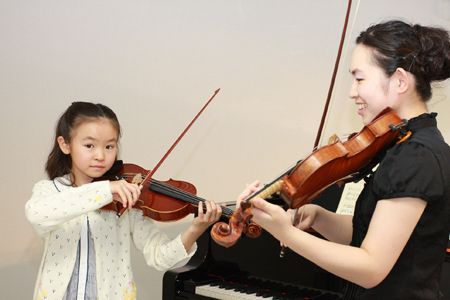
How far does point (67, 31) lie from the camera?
10.2 ft

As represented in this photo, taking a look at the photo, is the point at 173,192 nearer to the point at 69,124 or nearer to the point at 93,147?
the point at 93,147

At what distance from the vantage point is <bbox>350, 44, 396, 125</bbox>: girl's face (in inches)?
54.6

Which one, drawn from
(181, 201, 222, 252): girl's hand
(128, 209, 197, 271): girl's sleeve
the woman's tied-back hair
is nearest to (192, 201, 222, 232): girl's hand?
(181, 201, 222, 252): girl's hand

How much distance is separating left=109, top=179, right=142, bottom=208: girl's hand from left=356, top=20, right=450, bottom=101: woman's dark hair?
787 mm

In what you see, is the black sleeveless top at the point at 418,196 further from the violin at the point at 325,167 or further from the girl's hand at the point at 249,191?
the girl's hand at the point at 249,191

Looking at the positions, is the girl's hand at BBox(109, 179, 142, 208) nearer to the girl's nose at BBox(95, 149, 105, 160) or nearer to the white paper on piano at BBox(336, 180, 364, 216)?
the girl's nose at BBox(95, 149, 105, 160)

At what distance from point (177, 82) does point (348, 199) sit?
55.2 inches

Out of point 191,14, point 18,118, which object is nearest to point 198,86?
point 191,14

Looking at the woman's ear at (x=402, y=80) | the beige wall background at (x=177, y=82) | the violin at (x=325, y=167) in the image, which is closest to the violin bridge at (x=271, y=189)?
the violin at (x=325, y=167)

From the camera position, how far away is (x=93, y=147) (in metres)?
1.91

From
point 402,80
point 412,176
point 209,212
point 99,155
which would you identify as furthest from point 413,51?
point 99,155

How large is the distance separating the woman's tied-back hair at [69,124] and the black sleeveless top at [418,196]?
990 mm

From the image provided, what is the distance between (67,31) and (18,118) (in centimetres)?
52

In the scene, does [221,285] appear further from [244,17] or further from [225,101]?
[244,17]
